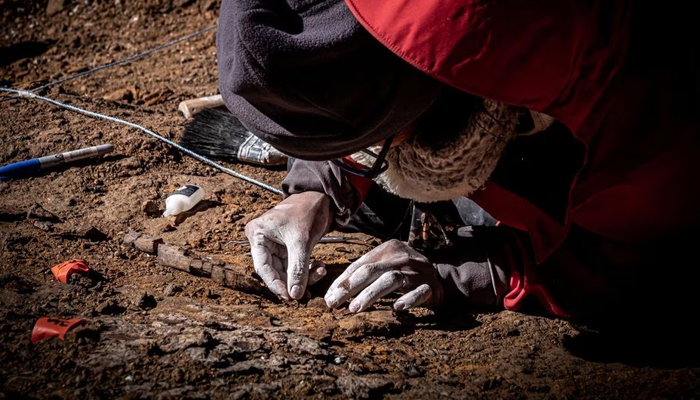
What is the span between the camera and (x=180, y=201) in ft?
8.32

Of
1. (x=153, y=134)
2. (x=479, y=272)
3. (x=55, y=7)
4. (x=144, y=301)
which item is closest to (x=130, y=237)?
(x=144, y=301)

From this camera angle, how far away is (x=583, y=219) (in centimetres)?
171

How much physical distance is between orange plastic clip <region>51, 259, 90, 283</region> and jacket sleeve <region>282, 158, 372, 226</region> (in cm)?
72

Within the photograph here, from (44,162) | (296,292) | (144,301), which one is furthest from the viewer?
(44,162)

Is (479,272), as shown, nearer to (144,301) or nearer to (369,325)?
(369,325)

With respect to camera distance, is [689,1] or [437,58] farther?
[689,1]

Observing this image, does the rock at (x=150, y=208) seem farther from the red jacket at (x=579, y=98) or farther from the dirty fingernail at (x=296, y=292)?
the red jacket at (x=579, y=98)

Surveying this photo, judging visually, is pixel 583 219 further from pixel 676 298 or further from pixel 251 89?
pixel 251 89

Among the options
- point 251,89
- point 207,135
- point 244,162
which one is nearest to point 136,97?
point 207,135

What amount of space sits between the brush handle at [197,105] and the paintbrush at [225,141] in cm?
3

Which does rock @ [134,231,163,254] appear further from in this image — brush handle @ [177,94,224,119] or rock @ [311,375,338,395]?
brush handle @ [177,94,224,119]

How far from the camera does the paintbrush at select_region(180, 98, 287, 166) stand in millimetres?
2996

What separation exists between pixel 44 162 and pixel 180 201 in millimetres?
645

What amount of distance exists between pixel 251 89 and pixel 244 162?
5.63 ft
